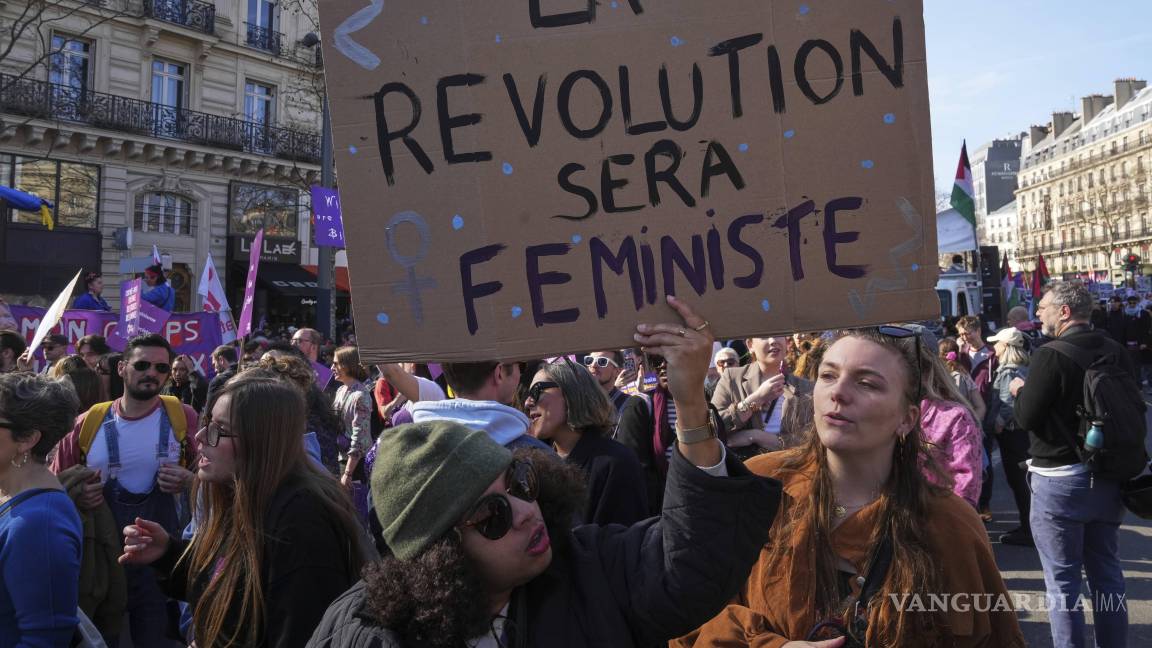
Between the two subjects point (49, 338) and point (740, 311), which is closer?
point (740, 311)

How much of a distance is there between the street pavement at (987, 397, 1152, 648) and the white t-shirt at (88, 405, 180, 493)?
495cm

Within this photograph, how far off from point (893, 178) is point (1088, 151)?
99871 mm

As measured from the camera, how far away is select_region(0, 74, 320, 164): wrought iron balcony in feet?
72.1

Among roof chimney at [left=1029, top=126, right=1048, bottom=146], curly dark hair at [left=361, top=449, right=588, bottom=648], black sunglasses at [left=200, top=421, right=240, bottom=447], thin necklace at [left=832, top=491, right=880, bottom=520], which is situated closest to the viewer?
curly dark hair at [left=361, top=449, right=588, bottom=648]

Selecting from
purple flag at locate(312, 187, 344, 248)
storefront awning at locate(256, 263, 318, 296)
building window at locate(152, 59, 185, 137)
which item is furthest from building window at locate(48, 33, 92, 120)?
purple flag at locate(312, 187, 344, 248)

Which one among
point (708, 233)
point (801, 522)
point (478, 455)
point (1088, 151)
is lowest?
point (801, 522)

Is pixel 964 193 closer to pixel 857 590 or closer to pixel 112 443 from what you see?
pixel 857 590

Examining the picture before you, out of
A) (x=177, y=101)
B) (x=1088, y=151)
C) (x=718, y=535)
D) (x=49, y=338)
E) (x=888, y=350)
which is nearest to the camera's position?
(x=718, y=535)

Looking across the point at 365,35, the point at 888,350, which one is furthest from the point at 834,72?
the point at 365,35

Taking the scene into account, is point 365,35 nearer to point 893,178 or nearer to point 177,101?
point 893,178

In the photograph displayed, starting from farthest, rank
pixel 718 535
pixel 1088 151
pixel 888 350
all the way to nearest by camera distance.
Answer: pixel 1088 151 < pixel 888 350 < pixel 718 535

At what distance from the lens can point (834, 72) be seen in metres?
1.96

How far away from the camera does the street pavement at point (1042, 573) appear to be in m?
5.04

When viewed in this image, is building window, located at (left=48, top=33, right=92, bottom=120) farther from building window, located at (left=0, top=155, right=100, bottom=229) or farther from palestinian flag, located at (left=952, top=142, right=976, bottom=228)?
palestinian flag, located at (left=952, top=142, right=976, bottom=228)
